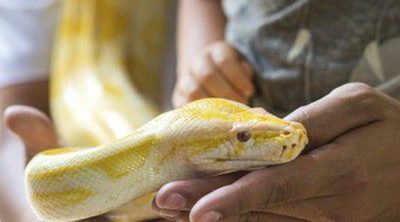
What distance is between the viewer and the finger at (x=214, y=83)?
3.78 feet

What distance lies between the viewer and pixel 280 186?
26.9 inches

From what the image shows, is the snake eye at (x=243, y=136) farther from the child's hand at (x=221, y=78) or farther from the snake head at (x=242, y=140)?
the child's hand at (x=221, y=78)

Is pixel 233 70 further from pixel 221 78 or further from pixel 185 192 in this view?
pixel 185 192

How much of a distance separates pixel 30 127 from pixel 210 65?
0.99 feet

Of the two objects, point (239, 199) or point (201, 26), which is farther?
point (201, 26)

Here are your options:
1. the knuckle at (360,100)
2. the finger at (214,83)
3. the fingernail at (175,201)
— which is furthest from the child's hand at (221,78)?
the fingernail at (175,201)

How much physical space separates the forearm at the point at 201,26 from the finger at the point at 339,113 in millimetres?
553

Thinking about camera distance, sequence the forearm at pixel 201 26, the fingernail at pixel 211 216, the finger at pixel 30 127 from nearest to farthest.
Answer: the fingernail at pixel 211 216
the finger at pixel 30 127
the forearm at pixel 201 26

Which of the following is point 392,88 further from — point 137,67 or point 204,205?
point 137,67

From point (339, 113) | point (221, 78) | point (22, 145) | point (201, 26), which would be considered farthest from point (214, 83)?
point (339, 113)

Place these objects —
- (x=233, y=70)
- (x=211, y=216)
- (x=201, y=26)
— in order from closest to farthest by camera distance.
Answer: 1. (x=211, y=216)
2. (x=233, y=70)
3. (x=201, y=26)

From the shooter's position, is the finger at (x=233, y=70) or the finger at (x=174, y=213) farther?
the finger at (x=233, y=70)

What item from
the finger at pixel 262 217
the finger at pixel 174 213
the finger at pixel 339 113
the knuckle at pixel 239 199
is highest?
the finger at pixel 339 113

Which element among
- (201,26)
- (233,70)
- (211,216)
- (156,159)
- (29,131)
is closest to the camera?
(211,216)
